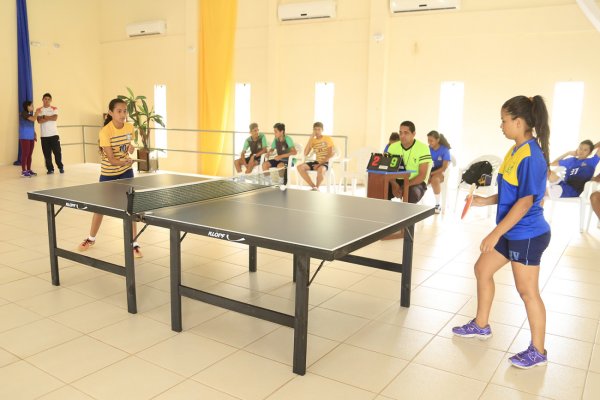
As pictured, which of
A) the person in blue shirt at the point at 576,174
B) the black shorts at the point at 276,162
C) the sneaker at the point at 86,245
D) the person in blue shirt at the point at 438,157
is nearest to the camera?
the sneaker at the point at 86,245

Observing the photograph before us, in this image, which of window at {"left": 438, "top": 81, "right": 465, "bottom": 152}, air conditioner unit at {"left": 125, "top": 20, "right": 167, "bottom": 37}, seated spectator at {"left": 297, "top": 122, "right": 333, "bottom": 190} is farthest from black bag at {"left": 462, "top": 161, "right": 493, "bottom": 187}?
air conditioner unit at {"left": 125, "top": 20, "right": 167, "bottom": 37}

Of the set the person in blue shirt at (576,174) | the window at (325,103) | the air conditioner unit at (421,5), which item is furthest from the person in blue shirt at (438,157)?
the window at (325,103)

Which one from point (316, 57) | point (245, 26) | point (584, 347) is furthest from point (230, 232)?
point (245, 26)

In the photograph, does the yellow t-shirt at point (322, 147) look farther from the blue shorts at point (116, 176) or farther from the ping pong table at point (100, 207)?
the ping pong table at point (100, 207)

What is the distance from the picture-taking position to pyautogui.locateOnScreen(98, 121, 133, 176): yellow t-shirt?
475cm

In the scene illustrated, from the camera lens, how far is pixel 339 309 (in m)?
3.84

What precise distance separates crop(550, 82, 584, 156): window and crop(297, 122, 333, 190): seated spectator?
358 cm

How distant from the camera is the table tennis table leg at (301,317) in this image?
2.77 meters

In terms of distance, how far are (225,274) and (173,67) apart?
898cm

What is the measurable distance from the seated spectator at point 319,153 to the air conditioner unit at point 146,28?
5.78 meters

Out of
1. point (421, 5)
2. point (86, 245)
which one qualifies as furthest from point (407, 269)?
point (421, 5)

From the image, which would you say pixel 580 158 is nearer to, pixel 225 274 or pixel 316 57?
pixel 225 274

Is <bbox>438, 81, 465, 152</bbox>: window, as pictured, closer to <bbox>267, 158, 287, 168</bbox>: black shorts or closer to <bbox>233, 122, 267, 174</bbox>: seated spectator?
<bbox>267, 158, 287, 168</bbox>: black shorts

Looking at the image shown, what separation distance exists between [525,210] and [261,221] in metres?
1.50
